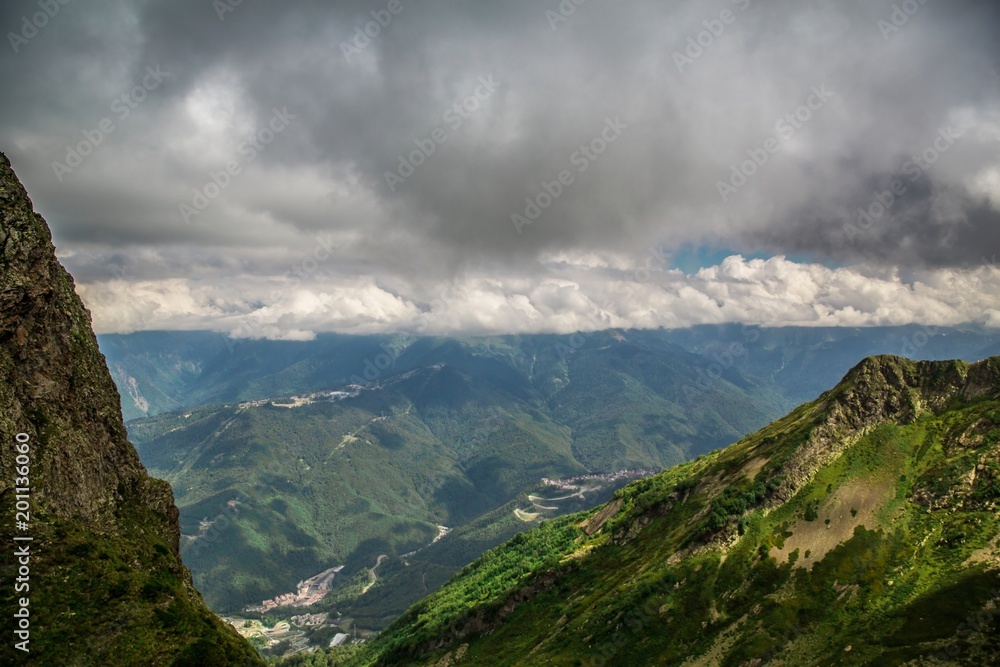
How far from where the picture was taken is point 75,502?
3147 inches

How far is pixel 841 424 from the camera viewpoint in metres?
123

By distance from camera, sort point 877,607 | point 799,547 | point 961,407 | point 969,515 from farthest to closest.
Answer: point 961,407 → point 799,547 → point 969,515 → point 877,607

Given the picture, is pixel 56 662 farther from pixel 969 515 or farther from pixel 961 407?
pixel 961 407

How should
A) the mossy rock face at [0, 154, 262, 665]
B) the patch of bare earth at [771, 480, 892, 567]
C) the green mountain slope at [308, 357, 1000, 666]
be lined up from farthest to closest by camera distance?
the patch of bare earth at [771, 480, 892, 567], the green mountain slope at [308, 357, 1000, 666], the mossy rock face at [0, 154, 262, 665]

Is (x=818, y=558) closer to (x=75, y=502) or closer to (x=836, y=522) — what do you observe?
(x=836, y=522)

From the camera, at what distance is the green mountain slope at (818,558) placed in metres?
82.9

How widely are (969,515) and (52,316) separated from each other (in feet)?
501

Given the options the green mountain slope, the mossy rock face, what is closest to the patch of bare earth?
the green mountain slope

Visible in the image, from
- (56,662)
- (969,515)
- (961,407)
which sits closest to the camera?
(56,662)

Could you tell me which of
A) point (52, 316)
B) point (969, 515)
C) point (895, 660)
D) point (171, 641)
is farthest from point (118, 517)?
point (969, 515)

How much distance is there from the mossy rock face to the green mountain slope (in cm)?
6954

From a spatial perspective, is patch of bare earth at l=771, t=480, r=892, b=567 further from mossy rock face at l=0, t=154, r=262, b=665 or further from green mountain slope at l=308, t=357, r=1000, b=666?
mossy rock face at l=0, t=154, r=262, b=665

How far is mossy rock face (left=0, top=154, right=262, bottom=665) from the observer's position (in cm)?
6875

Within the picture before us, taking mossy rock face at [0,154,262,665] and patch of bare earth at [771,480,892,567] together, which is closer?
mossy rock face at [0,154,262,665]
